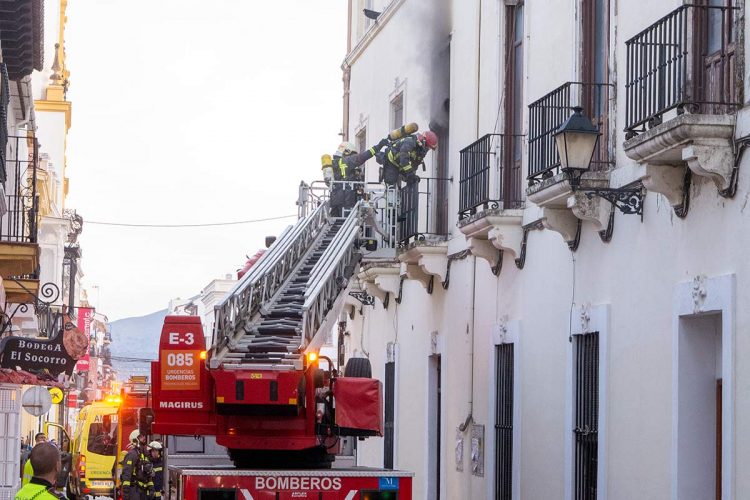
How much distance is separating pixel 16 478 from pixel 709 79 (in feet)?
55.5

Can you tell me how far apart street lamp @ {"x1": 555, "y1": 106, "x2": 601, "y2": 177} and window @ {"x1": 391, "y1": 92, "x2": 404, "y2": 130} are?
1077 centimetres

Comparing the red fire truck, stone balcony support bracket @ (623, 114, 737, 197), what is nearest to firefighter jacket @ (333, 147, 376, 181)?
the red fire truck

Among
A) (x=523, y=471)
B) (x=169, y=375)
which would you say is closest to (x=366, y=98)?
(x=523, y=471)

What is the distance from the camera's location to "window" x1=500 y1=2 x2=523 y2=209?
54.9ft

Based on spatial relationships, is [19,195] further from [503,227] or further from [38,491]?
[38,491]

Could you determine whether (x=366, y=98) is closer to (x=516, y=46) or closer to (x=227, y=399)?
(x=516, y=46)

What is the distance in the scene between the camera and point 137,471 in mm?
21031

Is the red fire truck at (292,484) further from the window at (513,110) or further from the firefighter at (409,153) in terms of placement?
the firefighter at (409,153)

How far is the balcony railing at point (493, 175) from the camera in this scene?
1670cm

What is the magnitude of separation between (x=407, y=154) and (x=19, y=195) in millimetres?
5248

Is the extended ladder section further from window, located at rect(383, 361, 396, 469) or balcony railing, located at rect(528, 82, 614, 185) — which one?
window, located at rect(383, 361, 396, 469)

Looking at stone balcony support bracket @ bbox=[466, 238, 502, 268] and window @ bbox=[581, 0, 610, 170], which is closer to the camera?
window @ bbox=[581, 0, 610, 170]

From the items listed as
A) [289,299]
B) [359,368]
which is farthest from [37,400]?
[359,368]

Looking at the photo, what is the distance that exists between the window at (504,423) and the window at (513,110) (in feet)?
5.85
